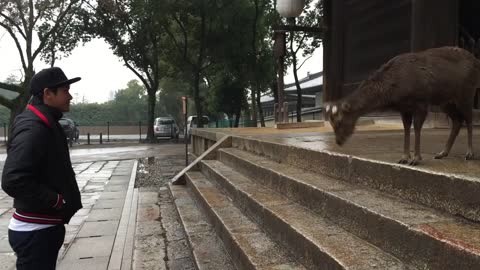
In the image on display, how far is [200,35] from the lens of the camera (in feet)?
90.3

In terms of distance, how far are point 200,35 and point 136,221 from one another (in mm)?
22422

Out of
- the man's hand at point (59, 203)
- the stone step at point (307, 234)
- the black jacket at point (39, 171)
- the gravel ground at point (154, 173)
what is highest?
the black jacket at point (39, 171)

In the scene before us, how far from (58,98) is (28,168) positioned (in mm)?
507

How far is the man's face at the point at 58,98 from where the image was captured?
2.78 m

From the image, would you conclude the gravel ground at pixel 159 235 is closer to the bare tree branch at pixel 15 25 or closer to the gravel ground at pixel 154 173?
the gravel ground at pixel 154 173

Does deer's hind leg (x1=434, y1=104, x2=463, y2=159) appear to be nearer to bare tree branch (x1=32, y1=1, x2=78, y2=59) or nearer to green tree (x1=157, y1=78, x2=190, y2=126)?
bare tree branch (x1=32, y1=1, x2=78, y2=59)

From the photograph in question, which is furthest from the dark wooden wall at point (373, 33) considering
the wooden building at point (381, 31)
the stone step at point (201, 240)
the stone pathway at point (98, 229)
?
the stone pathway at point (98, 229)

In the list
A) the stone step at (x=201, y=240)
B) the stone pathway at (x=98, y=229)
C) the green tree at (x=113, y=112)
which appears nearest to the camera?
the stone step at (x=201, y=240)

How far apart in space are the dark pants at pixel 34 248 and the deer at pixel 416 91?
231cm

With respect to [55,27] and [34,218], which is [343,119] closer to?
[34,218]

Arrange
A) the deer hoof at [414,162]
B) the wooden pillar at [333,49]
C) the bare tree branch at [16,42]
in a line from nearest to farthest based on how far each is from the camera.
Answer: the deer hoof at [414,162], the wooden pillar at [333,49], the bare tree branch at [16,42]

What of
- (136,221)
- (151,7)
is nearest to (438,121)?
(136,221)

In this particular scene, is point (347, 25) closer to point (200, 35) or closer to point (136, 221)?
point (136, 221)

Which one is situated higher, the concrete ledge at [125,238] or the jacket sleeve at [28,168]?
the jacket sleeve at [28,168]
